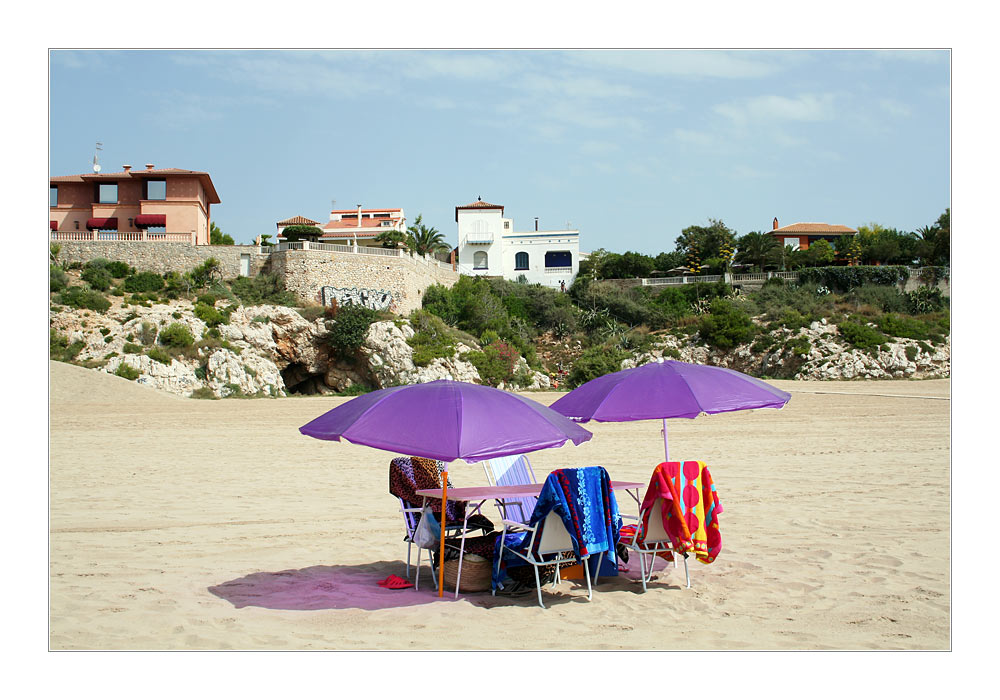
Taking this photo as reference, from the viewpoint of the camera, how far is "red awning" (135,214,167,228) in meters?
37.6

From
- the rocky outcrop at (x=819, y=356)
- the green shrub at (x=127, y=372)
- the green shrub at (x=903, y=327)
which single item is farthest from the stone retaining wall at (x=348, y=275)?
the green shrub at (x=903, y=327)

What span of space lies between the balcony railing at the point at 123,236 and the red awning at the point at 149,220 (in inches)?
50.7

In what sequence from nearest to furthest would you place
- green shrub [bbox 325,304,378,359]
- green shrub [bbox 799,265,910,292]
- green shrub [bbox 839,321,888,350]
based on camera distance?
1. green shrub [bbox 325,304,378,359]
2. green shrub [bbox 839,321,888,350]
3. green shrub [bbox 799,265,910,292]

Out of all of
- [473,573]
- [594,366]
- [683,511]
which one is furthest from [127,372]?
[683,511]

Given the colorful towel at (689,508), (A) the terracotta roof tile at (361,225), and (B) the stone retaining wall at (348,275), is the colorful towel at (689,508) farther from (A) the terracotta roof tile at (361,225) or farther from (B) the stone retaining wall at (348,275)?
(A) the terracotta roof tile at (361,225)

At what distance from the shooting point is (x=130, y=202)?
38562 mm

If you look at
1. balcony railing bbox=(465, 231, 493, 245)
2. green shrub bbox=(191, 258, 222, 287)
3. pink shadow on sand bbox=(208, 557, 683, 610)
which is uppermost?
balcony railing bbox=(465, 231, 493, 245)

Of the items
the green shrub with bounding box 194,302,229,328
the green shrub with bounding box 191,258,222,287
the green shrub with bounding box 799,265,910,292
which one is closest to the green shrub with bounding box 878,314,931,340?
the green shrub with bounding box 799,265,910,292

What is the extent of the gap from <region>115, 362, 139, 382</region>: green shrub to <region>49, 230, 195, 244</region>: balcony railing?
10482 millimetres

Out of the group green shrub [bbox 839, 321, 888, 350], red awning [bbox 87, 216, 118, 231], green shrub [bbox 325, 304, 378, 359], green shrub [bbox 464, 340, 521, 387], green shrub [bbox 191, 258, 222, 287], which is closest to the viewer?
green shrub [bbox 464, 340, 521, 387]

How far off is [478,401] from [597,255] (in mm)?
43029

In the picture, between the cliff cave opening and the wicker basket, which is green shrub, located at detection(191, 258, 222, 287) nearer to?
the cliff cave opening
